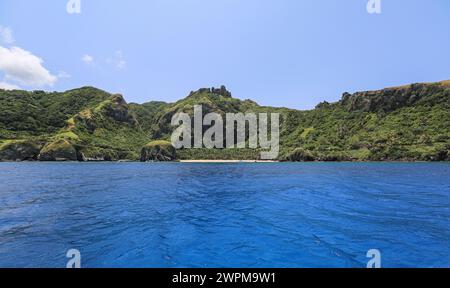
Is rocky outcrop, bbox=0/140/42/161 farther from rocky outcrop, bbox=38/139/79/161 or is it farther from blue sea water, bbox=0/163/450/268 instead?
blue sea water, bbox=0/163/450/268

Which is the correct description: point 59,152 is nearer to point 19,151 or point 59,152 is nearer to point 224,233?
point 19,151

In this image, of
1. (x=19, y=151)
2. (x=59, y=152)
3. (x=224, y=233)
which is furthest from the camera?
(x=59, y=152)

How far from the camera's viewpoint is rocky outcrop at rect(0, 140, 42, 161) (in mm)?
178250

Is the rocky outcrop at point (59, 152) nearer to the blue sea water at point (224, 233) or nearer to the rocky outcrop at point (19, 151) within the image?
the rocky outcrop at point (19, 151)

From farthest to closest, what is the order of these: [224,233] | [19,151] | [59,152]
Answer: [59,152] → [19,151] → [224,233]

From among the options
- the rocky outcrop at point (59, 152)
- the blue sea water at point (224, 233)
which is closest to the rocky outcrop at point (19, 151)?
the rocky outcrop at point (59, 152)

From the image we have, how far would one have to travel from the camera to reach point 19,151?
18250 cm

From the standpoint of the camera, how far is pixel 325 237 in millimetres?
16594

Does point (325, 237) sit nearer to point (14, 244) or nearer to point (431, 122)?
point (14, 244)

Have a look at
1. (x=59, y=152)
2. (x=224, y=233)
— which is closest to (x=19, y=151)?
(x=59, y=152)

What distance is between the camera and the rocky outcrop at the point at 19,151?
17825cm

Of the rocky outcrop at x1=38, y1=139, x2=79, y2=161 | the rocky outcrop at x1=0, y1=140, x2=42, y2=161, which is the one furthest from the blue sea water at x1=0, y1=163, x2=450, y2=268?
the rocky outcrop at x1=0, y1=140, x2=42, y2=161
